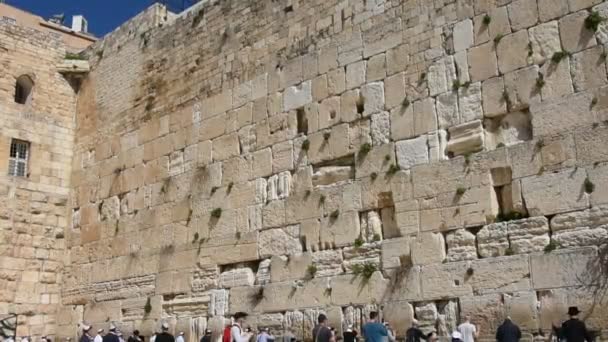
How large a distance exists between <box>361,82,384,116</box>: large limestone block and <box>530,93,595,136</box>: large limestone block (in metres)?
2.21

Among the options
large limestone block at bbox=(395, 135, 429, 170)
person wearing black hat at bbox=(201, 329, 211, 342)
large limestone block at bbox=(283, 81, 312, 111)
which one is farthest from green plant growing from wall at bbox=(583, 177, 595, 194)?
person wearing black hat at bbox=(201, 329, 211, 342)

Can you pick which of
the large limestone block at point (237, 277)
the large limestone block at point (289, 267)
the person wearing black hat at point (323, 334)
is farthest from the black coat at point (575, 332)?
the large limestone block at point (237, 277)

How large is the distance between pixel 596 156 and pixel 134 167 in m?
8.38

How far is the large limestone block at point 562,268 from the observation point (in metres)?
8.04

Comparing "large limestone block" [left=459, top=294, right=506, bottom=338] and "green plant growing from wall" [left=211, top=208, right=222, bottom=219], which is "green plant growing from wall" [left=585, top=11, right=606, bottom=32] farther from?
"green plant growing from wall" [left=211, top=208, right=222, bottom=219]

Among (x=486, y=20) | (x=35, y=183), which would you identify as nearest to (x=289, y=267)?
(x=486, y=20)

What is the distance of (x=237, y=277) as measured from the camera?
1147 centimetres

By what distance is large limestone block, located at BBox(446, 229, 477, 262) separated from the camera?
9.01 metres

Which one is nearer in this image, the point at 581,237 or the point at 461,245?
the point at 581,237

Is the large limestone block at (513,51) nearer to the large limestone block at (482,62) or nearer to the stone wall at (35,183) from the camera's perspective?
the large limestone block at (482,62)

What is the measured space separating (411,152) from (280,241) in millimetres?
2411

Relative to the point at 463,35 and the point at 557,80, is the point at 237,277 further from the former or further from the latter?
the point at 557,80

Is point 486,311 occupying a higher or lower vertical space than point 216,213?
lower

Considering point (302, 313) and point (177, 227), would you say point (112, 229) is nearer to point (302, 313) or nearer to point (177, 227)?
point (177, 227)
